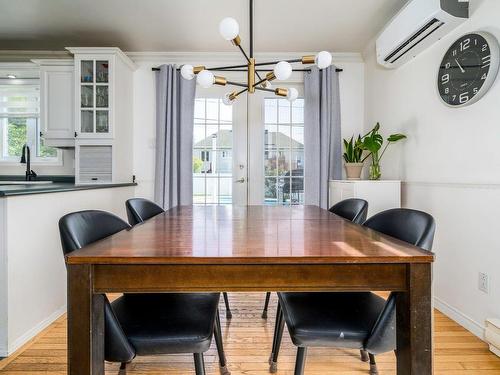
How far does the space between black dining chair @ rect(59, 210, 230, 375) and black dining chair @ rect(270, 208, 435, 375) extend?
1.11 feet

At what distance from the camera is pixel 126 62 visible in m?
3.44

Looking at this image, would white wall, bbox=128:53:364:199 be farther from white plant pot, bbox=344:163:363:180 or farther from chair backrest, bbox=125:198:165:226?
chair backrest, bbox=125:198:165:226

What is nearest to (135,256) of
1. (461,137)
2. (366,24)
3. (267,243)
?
(267,243)

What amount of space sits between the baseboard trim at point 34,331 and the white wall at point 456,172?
279cm

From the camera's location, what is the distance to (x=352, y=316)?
1209mm

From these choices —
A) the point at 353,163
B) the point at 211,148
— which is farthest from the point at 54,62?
the point at 353,163

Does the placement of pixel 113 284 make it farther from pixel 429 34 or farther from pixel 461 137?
pixel 429 34

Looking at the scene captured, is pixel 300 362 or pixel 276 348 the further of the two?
pixel 276 348

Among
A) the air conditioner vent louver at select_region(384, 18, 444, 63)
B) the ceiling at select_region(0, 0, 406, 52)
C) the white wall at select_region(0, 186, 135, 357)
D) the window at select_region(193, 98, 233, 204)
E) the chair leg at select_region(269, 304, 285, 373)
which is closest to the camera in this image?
the chair leg at select_region(269, 304, 285, 373)

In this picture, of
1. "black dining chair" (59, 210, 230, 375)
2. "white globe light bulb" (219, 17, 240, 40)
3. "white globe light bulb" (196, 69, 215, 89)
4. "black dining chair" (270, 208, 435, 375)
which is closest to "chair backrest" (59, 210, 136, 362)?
"black dining chair" (59, 210, 230, 375)

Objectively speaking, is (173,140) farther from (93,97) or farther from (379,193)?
(379,193)

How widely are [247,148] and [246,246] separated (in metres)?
2.81

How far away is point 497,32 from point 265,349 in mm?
2310

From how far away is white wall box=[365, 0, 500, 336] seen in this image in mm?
1838
